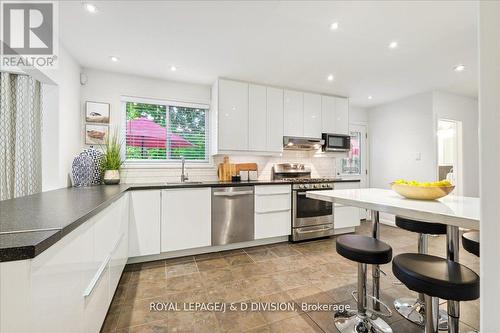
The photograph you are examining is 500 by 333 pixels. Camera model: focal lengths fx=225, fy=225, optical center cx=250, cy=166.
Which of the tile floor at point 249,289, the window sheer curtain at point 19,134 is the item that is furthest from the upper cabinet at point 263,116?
the window sheer curtain at point 19,134

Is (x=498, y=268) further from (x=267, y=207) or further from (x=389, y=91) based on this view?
(x=389, y=91)

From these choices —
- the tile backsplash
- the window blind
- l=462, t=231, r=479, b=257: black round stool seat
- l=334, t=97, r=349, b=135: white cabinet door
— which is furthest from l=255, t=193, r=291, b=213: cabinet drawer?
l=462, t=231, r=479, b=257: black round stool seat

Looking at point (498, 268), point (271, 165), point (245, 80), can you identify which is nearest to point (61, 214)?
point (498, 268)

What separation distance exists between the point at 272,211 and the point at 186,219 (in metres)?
1.24

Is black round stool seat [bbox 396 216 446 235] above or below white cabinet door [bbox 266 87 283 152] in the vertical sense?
below

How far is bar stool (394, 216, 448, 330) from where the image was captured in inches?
66.9

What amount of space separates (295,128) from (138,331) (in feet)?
11.0

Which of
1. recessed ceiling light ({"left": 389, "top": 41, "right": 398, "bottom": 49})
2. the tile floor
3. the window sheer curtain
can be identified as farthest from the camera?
recessed ceiling light ({"left": 389, "top": 41, "right": 398, "bottom": 49})

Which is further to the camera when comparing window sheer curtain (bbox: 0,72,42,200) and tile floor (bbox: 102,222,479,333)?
window sheer curtain (bbox: 0,72,42,200)

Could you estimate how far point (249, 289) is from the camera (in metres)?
2.14

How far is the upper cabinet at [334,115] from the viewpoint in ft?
13.5

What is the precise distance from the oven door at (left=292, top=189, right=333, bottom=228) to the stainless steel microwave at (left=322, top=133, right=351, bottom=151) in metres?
1.10

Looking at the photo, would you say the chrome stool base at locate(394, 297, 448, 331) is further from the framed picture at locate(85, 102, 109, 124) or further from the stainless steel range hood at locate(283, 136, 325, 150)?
the framed picture at locate(85, 102, 109, 124)

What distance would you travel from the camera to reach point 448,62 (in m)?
2.90
